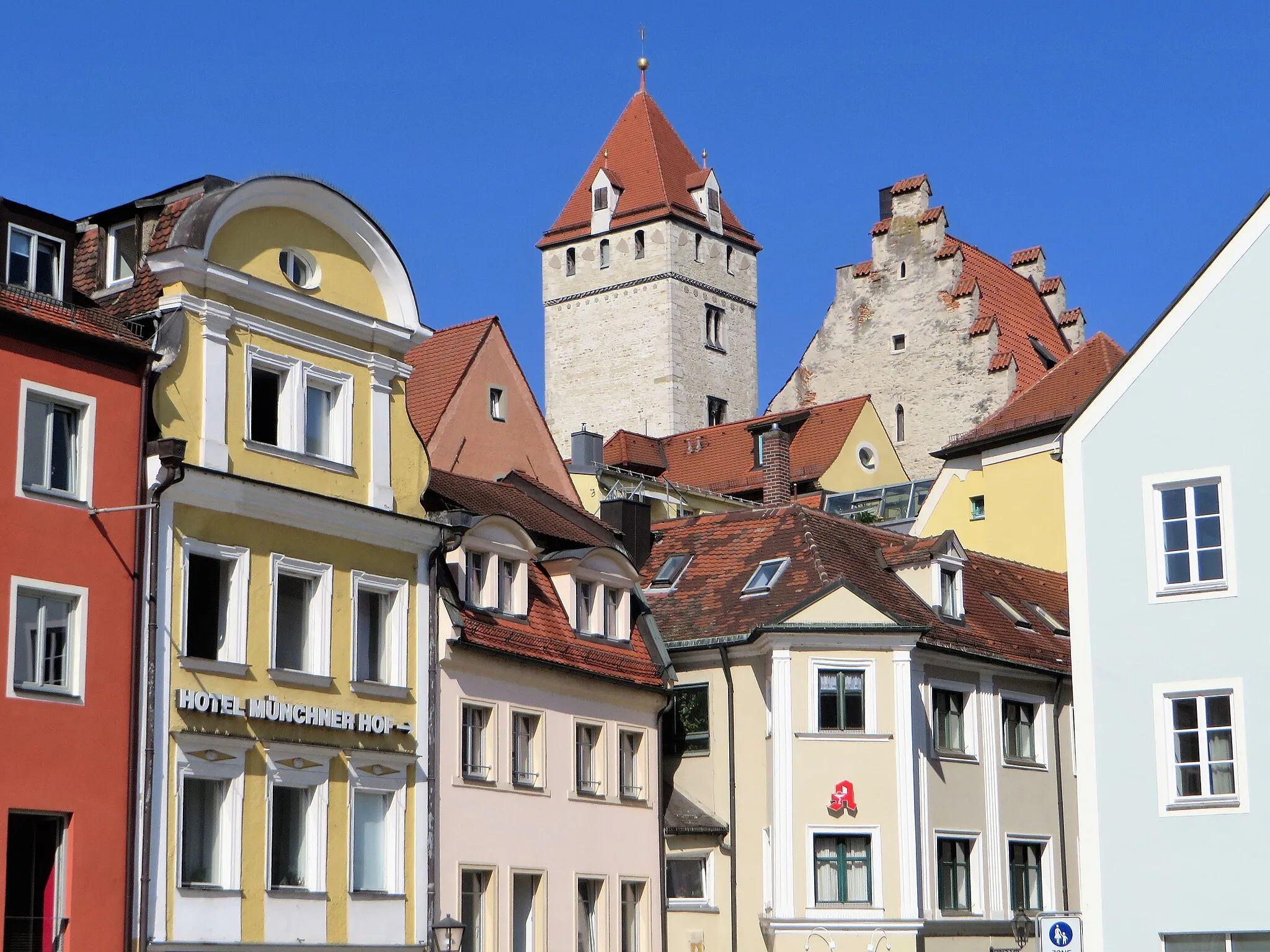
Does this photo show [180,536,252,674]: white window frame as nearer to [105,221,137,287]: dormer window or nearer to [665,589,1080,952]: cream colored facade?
[105,221,137,287]: dormer window

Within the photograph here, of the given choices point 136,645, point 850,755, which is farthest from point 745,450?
point 136,645

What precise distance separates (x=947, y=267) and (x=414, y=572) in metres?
54.7

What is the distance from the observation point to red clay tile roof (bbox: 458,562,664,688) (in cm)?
3644

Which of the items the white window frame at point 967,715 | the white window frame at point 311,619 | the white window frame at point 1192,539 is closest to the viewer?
the white window frame at point 1192,539

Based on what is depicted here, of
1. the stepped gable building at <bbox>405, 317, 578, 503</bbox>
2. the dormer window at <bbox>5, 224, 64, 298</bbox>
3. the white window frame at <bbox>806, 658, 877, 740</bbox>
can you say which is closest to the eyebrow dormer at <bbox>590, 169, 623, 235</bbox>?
the stepped gable building at <bbox>405, 317, 578, 503</bbox>

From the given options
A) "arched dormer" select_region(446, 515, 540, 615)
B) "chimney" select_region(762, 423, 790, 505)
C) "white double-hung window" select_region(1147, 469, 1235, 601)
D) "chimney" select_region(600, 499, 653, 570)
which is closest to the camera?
"white double-hung window" select_region(1147, 469, 1235, 601)

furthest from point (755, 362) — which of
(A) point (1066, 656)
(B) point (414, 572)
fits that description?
(B) point (414, 572)

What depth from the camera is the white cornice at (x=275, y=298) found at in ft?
103

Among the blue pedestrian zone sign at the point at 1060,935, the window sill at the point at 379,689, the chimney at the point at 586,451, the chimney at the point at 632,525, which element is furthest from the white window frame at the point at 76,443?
the chimney at the point at 586,451

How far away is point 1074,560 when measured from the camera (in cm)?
3152

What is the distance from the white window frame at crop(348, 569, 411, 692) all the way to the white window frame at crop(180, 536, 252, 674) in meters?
2.51

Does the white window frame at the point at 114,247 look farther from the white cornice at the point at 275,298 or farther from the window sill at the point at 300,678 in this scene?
the window sill at the point at 300,678

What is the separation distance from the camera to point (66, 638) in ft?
94.4

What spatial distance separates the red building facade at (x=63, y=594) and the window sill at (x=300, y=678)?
9.66 ft
